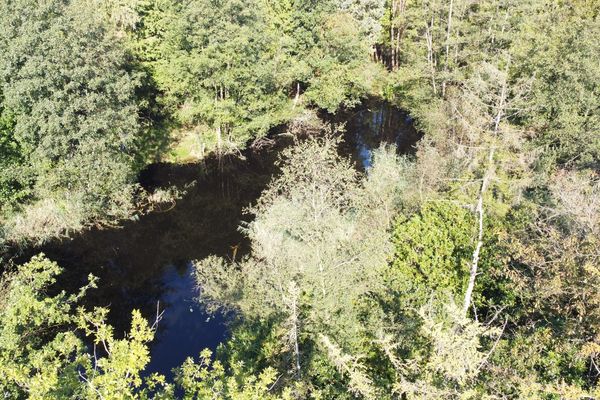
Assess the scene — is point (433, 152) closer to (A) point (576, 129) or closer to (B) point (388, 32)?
(A) point (576, 129)

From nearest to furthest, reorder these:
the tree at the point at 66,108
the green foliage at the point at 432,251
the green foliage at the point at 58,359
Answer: the green foliage at the point at 58,359 < the green foliage at the point at 432,251 < the tree at the point at 66,108

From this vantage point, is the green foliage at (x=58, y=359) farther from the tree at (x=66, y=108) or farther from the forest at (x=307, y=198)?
the tree at (x=66, y=108)

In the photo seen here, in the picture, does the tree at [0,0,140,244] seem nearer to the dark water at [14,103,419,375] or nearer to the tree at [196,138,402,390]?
the dark water at [14,103,419,375]

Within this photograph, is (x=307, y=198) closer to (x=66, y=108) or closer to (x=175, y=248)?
(x=175, y=248)

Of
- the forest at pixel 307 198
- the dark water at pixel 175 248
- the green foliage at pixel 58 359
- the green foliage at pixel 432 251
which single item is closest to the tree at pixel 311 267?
the forest at pixel 307 198

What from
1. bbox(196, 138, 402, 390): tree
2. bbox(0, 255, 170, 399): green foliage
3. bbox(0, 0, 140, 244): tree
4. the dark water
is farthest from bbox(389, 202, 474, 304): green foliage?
bbox(0, 0, 140, 244): tree

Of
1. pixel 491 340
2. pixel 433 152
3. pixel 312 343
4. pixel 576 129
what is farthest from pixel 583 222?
pixel 576 129

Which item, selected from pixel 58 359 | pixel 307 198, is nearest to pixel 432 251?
pixel 307 198
